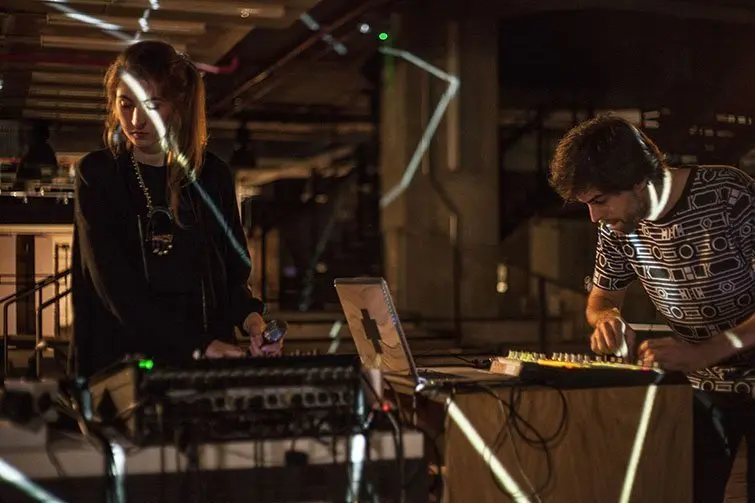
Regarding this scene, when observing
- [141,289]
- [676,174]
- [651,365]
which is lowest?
[651,365]

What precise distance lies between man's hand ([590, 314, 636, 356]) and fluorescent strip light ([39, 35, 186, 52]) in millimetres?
7739

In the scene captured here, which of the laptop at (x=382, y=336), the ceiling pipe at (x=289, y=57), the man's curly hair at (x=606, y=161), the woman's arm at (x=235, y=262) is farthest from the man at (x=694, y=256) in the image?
the ceiling pipe at (x=289, y=57)

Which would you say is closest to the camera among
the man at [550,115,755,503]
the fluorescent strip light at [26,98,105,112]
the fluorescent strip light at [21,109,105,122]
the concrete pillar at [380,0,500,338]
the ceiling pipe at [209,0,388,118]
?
the man at [550,115,755,503]

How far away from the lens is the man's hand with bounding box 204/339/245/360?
72.7 inches

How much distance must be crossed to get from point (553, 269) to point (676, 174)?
9.69 m

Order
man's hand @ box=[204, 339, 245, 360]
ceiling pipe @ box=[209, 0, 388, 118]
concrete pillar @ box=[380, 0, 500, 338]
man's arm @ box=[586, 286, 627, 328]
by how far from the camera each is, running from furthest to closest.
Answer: concrete pillar @ box=[380, 0, 500, 338]
ceiling pipe @ box=[209, 0, 388, 118]
man's arm @ box=[586, 286, 627, 328]
man's hand @ box=[204, 339, 245, 360]

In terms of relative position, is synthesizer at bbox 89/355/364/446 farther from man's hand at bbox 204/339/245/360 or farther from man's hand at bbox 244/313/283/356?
man's hand at bbox 244/313/283/356

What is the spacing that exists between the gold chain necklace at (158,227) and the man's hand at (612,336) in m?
1.07

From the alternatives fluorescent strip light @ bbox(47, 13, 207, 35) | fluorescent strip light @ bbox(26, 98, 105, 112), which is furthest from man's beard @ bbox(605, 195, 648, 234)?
fluorescent strip light @ bbox(26, 98, 105, 112)

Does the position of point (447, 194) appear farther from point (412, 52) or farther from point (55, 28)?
point (55, 28)

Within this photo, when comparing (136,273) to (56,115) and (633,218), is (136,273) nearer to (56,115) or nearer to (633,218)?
(633,218)

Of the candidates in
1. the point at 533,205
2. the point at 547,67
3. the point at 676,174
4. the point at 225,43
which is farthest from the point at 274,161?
the point at 676,174

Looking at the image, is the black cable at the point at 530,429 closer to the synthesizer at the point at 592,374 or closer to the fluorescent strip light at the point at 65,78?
the synthesizer at the point at 592,374

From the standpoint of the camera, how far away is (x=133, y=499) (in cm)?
165
